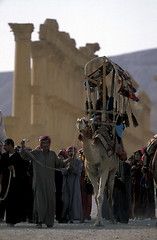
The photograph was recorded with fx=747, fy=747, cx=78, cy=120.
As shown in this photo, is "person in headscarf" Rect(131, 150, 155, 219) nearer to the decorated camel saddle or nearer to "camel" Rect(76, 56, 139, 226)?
the decorated camel saddle

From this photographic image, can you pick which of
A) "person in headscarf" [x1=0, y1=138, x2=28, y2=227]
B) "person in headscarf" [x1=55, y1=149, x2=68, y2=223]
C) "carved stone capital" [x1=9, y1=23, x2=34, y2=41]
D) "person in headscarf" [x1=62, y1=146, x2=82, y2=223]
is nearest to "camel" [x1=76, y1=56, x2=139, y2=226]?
"person in headscarf" [x1=62, y1=146, x2=82, y2=223]

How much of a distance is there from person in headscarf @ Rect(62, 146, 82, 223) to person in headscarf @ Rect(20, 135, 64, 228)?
84.7 inches

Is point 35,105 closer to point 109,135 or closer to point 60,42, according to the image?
point 60,42

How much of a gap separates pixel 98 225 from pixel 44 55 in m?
35.6

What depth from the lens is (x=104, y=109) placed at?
15453 millimetres

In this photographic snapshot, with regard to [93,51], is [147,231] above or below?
below

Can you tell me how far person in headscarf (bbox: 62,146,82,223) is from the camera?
16656mm

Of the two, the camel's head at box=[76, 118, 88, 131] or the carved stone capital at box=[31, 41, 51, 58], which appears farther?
the carved stone capital at box=[31, 41, 51, 58]

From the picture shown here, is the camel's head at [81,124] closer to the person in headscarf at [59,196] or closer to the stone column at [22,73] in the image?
the person in headscarf at [59,196]

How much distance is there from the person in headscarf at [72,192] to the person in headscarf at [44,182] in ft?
7.06

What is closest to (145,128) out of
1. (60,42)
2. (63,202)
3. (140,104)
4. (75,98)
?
(140,104)

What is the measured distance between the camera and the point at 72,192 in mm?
16969

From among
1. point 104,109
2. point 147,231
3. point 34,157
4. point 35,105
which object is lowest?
point 147,231

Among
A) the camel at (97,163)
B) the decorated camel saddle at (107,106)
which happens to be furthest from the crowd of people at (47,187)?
the decorated camel saddle at (107,106)
